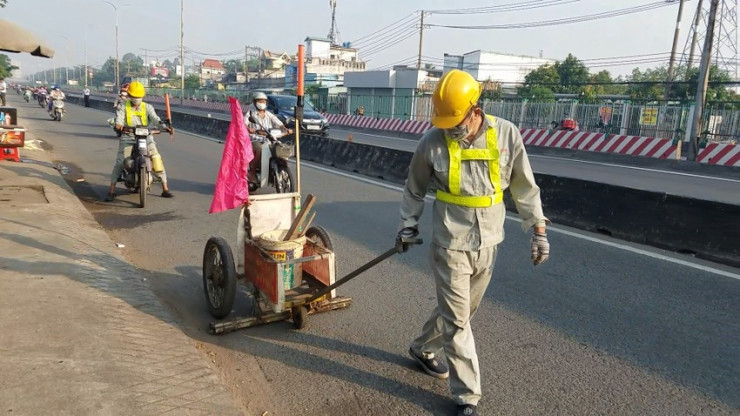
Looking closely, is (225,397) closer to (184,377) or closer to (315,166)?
(184,377)

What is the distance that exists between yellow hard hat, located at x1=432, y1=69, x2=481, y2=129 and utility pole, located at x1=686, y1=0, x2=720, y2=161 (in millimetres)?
17590

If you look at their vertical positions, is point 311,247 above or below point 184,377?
above

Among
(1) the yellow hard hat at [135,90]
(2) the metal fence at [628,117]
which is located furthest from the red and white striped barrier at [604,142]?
(1) the yellow hard hat at [135,90]

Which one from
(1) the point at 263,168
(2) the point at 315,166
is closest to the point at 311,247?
(1) the point at 263,168

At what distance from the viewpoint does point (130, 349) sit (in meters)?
3.62

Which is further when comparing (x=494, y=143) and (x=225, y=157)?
(x=225, y=157)

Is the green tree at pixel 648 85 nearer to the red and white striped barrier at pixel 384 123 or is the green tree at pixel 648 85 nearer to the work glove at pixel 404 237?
the red and white striped barrier at pixel 384 123

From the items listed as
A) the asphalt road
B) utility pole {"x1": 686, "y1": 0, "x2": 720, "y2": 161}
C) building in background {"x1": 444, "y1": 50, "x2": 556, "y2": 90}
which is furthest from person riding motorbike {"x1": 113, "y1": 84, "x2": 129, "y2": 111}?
building in background {"x1": 444, "y1": 50, "x2": 556, "y2": 90}

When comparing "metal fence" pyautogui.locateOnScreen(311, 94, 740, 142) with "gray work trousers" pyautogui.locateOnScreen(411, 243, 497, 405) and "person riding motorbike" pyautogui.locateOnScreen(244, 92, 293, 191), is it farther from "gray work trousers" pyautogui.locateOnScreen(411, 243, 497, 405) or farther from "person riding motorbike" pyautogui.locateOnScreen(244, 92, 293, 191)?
"gray work trousers" pyautogui.locateOnScreen(411, 243, 497, 405)

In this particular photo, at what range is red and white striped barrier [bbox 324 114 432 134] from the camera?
27.3 metres

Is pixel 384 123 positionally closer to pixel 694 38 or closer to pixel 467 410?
pixel 694 38

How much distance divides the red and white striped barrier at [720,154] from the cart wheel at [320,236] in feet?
51.1

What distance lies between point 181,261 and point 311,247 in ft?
6.55

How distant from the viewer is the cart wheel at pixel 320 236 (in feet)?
15.4
